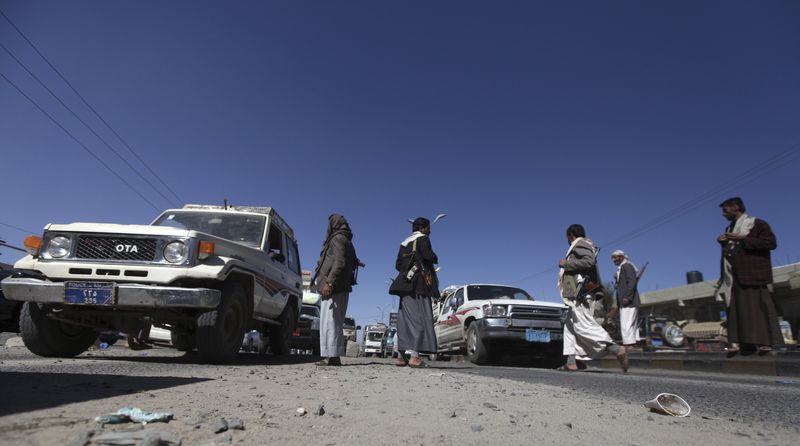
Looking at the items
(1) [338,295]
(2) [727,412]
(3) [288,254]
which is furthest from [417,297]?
(2) [727,412]

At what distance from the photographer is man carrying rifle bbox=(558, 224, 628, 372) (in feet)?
20.3

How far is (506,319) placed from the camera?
8.71m

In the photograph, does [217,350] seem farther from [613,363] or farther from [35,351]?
[613,363]

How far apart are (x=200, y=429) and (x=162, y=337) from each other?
684 centimetres

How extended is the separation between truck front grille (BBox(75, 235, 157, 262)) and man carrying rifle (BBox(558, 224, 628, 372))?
5068mm

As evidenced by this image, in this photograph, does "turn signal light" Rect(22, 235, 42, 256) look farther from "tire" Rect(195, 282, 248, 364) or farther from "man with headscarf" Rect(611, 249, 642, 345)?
"man with headscarf" Rect(611, 249, 642, 345)

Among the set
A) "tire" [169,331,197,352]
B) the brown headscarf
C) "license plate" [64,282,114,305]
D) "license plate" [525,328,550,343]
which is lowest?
"license plate" [525,328,550,343]

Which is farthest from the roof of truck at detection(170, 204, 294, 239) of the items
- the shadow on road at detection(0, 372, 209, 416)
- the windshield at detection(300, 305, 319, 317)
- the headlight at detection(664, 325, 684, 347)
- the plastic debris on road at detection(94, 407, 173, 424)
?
the headlight at detection(664, 325, 684, 347)

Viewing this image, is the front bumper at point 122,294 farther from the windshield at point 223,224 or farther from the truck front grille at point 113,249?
the windshield at point 223,224

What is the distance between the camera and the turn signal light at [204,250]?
495 cm

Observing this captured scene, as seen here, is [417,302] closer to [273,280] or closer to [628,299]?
[273,280]

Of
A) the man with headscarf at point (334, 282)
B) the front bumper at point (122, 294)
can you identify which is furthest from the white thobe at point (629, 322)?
the front bumper at point (122, 294)

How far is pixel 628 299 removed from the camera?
27.6 feet

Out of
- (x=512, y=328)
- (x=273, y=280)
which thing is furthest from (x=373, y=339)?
(x=273, y=280)
